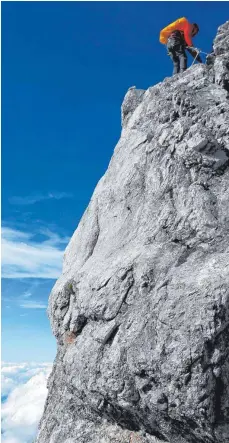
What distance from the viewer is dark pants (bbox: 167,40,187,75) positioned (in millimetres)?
28639

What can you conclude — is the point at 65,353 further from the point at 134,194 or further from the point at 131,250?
the point at 134,194

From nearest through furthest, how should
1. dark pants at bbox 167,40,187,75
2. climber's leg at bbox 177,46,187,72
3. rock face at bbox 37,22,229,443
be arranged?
rock face at bbox 37,22,229,443 < climber's leg at bbox 177,46,187,72 < dark pants at bbox 167,40,187,75

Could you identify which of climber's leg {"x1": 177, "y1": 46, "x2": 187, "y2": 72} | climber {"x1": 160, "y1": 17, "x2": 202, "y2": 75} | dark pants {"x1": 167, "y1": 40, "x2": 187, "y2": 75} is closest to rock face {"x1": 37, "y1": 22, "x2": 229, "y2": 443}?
climber's leg {"x1": 177, "y1": 46, "x2": 187, "y2": 72}

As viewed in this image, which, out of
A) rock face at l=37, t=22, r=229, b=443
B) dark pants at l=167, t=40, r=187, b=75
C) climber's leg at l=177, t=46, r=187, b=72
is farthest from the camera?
dark pants at l=167, t=40, r=187, b=75

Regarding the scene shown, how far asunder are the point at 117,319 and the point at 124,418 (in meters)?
4.48

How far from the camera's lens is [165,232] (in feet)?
63.4

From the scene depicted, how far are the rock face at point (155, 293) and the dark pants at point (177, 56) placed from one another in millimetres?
3390

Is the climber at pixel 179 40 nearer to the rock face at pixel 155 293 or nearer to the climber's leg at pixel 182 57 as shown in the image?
the climber's leg at pixel 182 57

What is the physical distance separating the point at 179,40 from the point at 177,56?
107 centimetres

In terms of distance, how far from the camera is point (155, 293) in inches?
679

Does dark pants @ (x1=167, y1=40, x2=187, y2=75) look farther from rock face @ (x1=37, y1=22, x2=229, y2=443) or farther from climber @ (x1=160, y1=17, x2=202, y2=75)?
rock face @ (x1=37, y1=22, x2=229, y2=443)

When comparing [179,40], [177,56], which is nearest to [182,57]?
[177,56]

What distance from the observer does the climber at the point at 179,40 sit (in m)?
28.6

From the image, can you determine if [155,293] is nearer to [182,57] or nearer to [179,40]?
[182,57]
